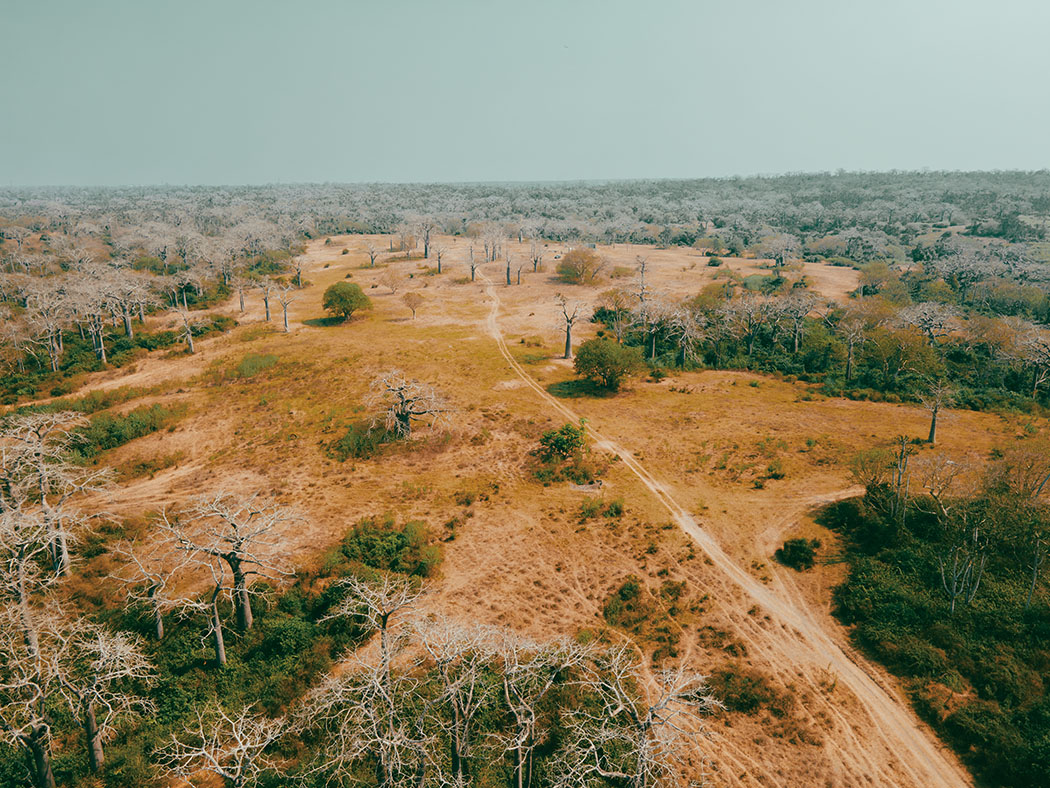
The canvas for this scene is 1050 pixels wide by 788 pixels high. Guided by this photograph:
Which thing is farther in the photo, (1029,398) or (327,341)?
(327,341)

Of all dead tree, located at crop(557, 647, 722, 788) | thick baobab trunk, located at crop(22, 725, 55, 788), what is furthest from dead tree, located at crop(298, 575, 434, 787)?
thick baobab trunk, located at crop(22, 725, 55, 788)

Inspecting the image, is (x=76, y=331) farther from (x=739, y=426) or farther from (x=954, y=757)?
(x=954, y=757)

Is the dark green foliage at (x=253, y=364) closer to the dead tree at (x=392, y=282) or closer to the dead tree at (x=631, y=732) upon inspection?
the dead tree at (x=392, y=282)

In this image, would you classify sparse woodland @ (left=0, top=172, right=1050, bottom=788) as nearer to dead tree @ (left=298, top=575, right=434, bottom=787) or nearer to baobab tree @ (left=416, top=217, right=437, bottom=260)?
dead tree @ (left=298, top=575, right=434, bottom=787)

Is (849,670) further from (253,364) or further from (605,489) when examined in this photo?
(253,364)

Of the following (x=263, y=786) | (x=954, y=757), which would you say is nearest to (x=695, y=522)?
(x=954, y=757)

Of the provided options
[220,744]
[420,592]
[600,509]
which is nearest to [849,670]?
[600,509]
